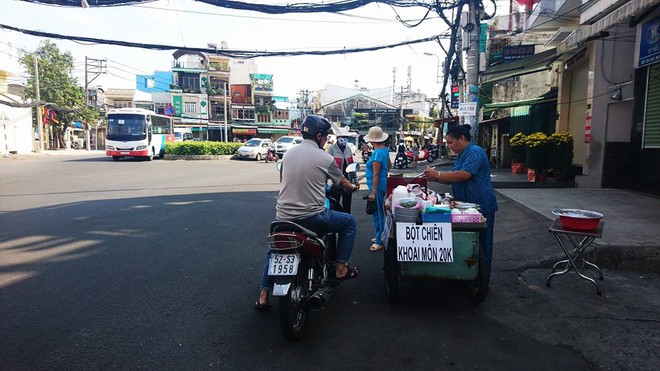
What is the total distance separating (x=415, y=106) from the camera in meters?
77.8

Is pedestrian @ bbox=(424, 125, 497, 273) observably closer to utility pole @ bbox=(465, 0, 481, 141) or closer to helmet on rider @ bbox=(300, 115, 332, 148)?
helmet on rider @ bbox=(300, 115, 332, 148)

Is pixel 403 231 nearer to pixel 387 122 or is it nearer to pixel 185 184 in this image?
pixel 185 184

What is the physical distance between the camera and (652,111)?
8477 millimetres

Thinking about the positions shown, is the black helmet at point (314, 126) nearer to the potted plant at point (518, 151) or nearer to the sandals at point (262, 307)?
the sandals at point (262, 307)

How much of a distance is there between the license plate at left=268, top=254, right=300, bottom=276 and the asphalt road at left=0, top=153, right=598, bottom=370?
53cm

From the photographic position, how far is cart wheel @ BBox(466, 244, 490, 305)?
149 inches

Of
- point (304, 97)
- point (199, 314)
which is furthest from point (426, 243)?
point (304, 97)

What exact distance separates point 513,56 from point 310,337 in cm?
1640

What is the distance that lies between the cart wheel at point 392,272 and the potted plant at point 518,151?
11.0 m

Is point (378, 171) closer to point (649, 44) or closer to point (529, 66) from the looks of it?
point (649, 44)

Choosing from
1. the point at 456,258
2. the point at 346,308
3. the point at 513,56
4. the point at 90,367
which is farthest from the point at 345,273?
the point at 513,56

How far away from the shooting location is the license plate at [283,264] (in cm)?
317

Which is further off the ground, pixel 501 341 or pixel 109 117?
pixel 109 117

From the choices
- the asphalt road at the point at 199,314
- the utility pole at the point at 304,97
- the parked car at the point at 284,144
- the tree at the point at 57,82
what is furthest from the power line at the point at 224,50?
the utility pole at the point at 304,97
